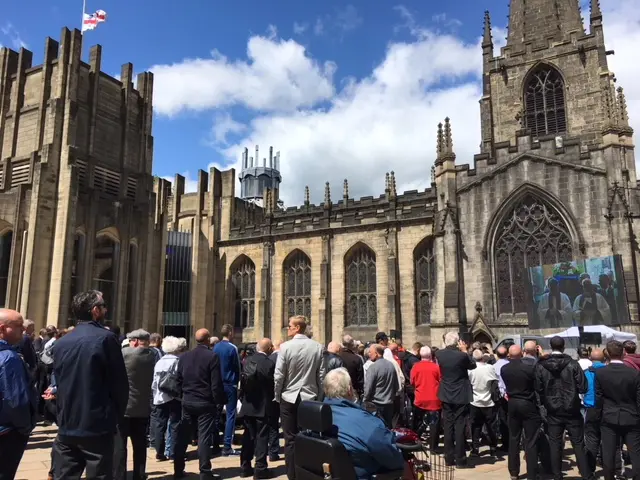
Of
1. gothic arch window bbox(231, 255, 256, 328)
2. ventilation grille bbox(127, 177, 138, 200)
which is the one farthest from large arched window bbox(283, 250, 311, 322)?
ventilation grille bbox(127, 177, 138, 200)

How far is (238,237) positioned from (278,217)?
2725 millimetres

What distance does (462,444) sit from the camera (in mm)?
7906

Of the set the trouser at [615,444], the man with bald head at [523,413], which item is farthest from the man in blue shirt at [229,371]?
the trouser at [615,444]

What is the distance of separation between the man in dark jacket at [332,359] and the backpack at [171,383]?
7.48ft

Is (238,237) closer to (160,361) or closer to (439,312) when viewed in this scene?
(439,312)

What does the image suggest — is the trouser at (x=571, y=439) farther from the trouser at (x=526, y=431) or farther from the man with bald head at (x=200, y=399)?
the man with bald head at (x=200, y=399)

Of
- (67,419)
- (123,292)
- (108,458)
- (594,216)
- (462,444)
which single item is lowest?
(462,444)

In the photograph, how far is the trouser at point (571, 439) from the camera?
6.79 m

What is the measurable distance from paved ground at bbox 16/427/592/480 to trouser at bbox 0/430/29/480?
3.40 metres

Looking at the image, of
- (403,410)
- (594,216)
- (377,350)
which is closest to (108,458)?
(377,350)

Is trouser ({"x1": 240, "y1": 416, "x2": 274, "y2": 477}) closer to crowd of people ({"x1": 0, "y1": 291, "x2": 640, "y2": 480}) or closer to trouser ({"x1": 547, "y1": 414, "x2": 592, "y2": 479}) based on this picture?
crowd of people ({"x1": 0, "y1": 291, "x2": 640, "y2": 480})

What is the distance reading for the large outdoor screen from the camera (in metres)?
19.4

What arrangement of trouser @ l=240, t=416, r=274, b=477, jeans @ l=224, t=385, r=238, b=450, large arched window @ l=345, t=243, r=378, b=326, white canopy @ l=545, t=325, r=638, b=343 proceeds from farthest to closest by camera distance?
large arched window @ l=345, t=243, r=378, b=326, white canopy @ l=545, t=325, r=638, b=343, jeans @ l=224, t=385, r=238, b=450, trouser @ l=240, t=416, r=274, b=477

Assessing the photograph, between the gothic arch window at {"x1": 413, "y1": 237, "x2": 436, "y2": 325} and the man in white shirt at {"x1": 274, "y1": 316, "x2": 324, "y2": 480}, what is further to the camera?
the gothic arch window at {"x1": 413, "y1": 237, "x2": 436, "y2": 325}
